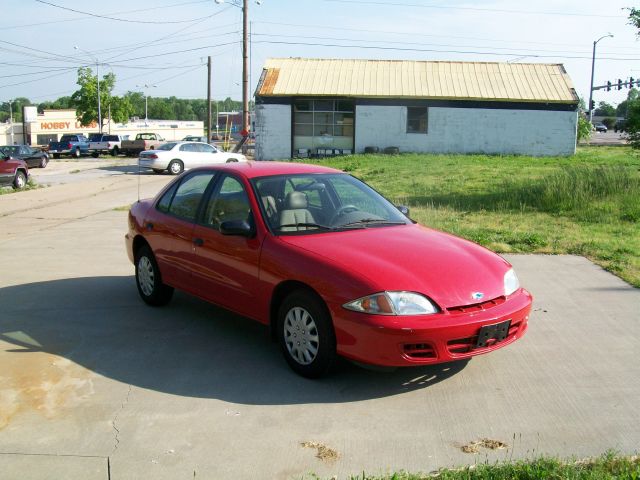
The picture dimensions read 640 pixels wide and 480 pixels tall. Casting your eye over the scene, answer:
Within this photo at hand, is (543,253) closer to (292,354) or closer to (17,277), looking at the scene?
(292,354)

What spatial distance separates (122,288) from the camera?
7754 mm

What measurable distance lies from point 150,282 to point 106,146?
4473 cm

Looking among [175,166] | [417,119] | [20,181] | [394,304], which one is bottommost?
[20,181]

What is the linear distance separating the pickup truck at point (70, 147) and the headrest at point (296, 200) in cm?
4602

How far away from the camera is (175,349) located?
565cm

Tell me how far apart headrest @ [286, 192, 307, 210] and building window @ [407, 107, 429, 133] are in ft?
102

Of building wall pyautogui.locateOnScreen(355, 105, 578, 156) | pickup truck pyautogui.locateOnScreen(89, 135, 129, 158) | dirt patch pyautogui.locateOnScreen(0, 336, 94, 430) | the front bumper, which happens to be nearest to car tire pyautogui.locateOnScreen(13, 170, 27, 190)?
building wall pyautogui.locateOnScreen(355, 105, 578, 156)

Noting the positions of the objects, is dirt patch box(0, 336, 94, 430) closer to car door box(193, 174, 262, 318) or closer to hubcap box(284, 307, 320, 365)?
car door box(193, 174, 262, 318)

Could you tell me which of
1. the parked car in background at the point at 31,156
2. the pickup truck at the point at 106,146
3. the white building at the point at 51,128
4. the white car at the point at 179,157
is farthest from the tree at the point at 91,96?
Answer: the white car at the point at 179,157

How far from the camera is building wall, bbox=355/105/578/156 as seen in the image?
35531 mm

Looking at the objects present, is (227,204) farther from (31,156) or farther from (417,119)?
(31,156)

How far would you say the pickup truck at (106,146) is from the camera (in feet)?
160

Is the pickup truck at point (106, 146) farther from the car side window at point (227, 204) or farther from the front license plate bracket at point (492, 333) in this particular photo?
the front license plate bracket at point (492, 333)

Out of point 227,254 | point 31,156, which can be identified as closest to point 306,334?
point 227,254
